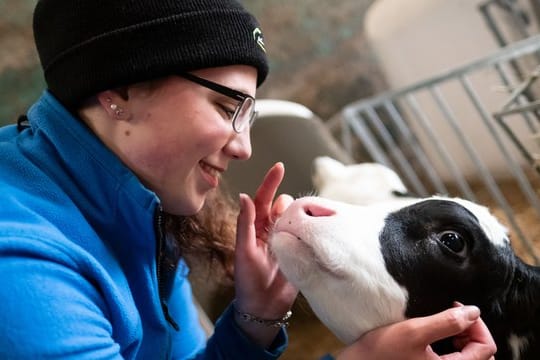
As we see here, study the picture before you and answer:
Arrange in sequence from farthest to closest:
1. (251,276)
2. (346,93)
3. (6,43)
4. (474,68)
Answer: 1. (346,93)
2. (6,43)
3. (474,68)
4. (251,276)

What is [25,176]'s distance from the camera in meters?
0.60

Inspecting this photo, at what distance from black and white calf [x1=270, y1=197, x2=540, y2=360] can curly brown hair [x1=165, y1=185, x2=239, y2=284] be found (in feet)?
0.76

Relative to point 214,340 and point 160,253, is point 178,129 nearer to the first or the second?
point 160,253

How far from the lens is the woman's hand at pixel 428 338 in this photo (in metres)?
0.57

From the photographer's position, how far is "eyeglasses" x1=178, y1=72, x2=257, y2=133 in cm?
63

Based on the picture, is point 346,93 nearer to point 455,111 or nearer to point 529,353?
point 455,111

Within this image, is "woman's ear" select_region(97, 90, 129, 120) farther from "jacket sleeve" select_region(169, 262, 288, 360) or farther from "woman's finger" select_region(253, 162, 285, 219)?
"jacket sleeve" select_region(169, 262, 288, 360)

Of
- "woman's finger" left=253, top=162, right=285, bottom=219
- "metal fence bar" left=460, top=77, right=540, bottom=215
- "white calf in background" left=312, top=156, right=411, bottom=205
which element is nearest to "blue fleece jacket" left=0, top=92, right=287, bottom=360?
"woman's finger" left=253, top=162, right=285, bottom=219

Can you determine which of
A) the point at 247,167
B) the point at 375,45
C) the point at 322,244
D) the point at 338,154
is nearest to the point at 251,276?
the point at 322,244

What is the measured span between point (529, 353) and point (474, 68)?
67 cm

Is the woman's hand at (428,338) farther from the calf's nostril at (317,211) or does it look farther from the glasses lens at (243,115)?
the glasses lens at (243,115)

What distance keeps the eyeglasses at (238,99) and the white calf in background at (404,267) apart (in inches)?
5.0

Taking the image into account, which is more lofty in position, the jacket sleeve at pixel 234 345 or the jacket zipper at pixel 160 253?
the jacket zipper at pixel 160 253

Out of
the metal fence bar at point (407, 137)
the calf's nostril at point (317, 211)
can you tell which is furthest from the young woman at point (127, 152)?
the metal fence bar at point (407, 137)
